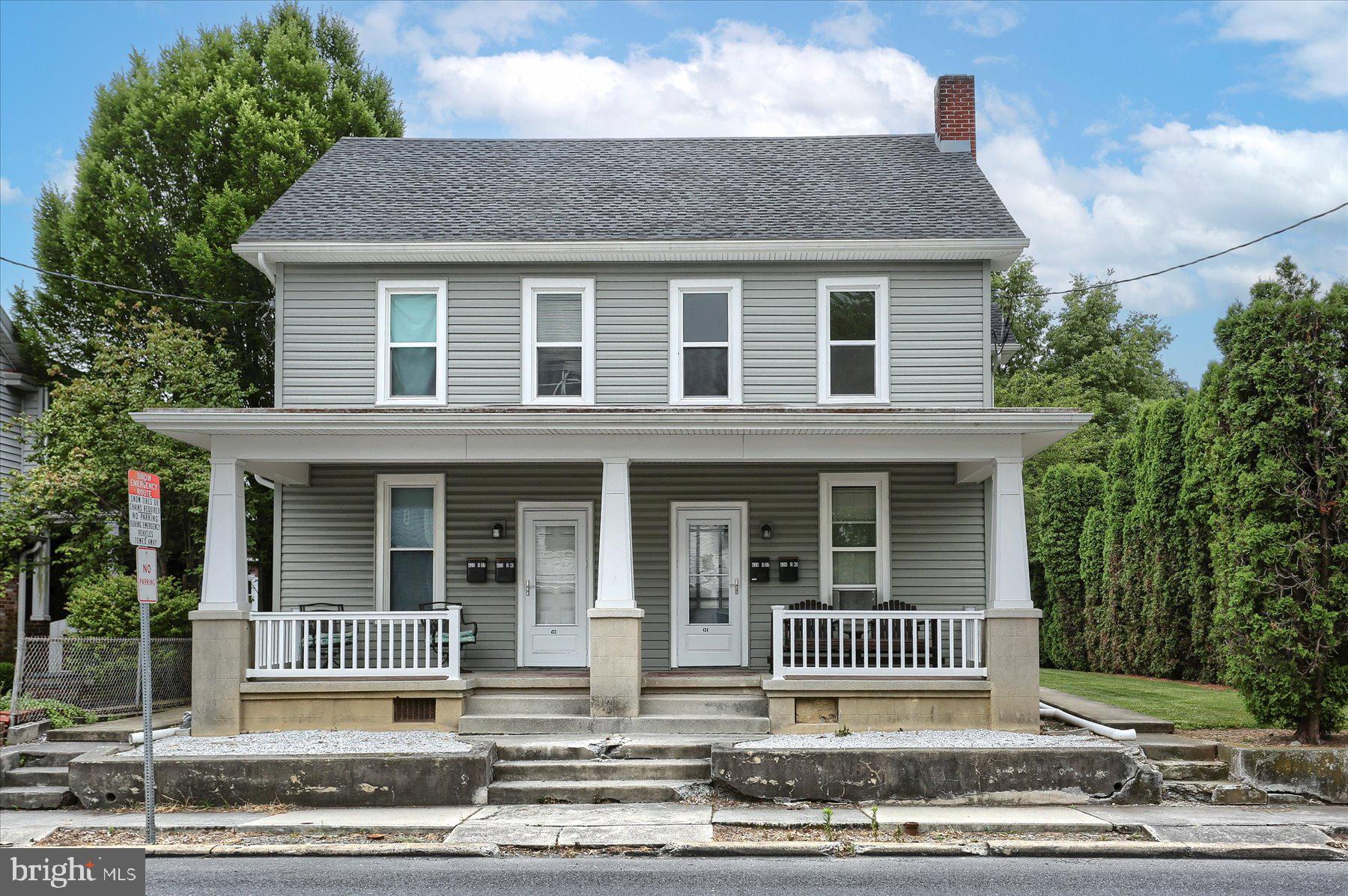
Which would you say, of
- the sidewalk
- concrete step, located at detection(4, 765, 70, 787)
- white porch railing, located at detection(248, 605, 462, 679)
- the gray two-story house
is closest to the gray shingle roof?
the gray two-story house

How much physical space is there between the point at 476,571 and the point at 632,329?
377cm

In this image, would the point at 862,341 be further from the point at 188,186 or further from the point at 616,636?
the point at 188,186

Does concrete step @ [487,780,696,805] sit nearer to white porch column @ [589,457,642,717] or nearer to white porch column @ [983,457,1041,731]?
white porch column @ [589,457,642,717]

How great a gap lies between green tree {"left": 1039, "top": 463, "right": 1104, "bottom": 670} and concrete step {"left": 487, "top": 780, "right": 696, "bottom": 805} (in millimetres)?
14213

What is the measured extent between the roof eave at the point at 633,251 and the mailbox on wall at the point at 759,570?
399 cm

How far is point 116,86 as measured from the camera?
2348 cm

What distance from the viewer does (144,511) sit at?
898cm

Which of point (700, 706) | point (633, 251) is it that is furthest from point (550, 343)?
point (700, 706)

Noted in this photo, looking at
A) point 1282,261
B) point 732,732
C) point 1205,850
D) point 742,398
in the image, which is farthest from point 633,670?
point 1282,261

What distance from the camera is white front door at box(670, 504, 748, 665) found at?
14508mm

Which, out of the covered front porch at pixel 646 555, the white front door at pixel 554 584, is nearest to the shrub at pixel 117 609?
the covered front porch at pixel 646 555

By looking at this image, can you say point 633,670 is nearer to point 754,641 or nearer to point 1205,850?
point 754,641

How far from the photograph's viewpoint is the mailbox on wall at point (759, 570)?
1451 centimetres

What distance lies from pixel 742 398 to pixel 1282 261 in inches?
537
